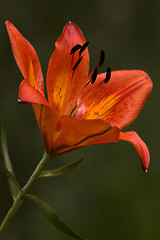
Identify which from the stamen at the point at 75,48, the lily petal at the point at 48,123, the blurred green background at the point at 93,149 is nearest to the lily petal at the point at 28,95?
the lily petal at the point at 48,123

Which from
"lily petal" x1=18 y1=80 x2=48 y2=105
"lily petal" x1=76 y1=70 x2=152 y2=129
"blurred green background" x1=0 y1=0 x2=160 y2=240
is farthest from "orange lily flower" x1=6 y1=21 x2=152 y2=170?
"blurred green background" x1=0 y1=0 x2=160 y2=240

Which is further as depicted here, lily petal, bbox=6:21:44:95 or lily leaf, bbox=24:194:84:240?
lily petal, bbox=6:21:44:95

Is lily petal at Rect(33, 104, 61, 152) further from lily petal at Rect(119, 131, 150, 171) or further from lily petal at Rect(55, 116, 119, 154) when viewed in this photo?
lily petal at Rect(119, 131, 150, 171)

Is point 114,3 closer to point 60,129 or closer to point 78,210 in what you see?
point 78,210

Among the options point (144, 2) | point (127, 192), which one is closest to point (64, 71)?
point (127, 192)

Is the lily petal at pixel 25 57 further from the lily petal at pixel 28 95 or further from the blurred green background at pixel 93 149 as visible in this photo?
the blurred green background at pixel 93 149

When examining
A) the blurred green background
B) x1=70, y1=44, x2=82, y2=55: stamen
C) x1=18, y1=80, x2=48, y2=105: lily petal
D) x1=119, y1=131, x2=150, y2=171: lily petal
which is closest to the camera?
x1=18, y1=80, x2=48, y2=105: lily petal

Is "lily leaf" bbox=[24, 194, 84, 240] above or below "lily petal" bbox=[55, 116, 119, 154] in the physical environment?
below
